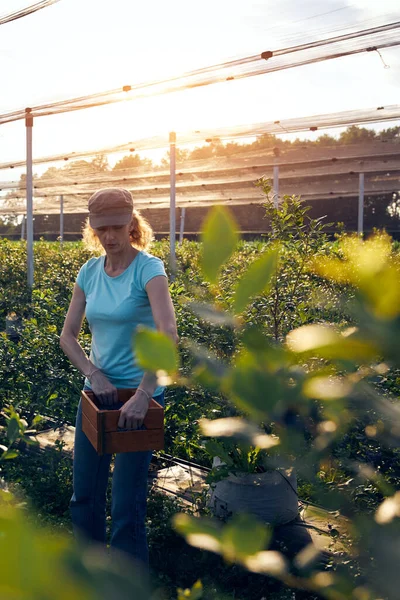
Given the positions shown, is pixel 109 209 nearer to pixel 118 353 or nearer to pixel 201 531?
pixel 118 353

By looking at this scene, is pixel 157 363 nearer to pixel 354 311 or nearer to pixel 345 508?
pixel 354 311

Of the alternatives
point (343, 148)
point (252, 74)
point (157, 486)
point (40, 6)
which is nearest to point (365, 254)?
point (157, 486)

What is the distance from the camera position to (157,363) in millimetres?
422

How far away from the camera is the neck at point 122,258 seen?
2412 millimetres

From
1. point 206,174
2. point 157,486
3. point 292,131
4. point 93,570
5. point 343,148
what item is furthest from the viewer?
point 206,174

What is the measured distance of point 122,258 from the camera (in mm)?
2418

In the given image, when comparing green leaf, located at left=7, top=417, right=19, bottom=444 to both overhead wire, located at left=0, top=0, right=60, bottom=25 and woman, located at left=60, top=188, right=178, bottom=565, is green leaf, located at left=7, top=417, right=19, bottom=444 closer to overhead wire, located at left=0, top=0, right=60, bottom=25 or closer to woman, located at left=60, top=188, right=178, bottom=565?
woman, located at left=60, top=188, right=178, bottom=565

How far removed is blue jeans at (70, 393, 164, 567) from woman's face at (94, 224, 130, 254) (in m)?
0.59

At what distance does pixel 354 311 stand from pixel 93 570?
0.23m

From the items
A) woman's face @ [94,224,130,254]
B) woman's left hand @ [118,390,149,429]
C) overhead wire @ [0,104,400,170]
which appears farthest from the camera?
overhead wire @ [0,104,400,170]

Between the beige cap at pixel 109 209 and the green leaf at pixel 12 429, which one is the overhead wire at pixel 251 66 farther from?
the green leaf at pixel 12 429

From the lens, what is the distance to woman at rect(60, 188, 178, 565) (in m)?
2.26

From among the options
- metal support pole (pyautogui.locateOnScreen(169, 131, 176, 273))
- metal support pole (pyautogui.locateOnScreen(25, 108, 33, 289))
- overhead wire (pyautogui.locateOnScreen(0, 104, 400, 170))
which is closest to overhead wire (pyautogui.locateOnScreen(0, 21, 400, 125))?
metal support pole (pyautogui.locateOnScreen(25, 108, 33, 289))

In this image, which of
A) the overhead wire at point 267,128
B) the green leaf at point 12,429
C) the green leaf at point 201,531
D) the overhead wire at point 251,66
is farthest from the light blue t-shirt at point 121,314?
the overhead wire at point 267,128
